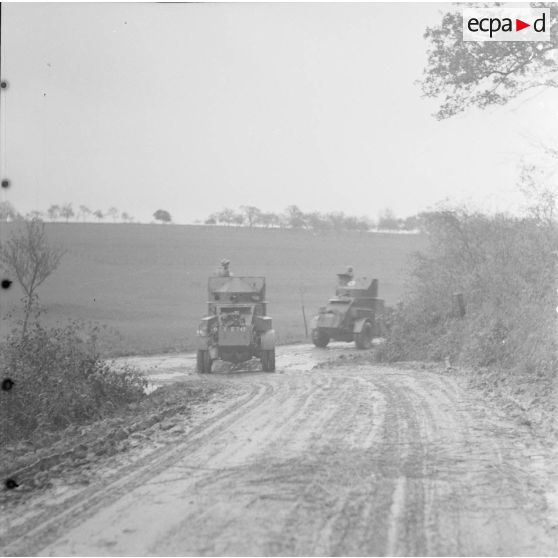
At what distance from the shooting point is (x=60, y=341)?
1170 centimetres

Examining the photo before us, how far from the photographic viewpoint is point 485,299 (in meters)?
18.4

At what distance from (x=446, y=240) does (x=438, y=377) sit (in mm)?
12976

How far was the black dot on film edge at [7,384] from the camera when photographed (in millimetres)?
9961

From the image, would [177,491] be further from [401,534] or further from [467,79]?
[467,79]

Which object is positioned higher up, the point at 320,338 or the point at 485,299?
the point at 485,299

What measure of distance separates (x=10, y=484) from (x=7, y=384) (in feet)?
13.5

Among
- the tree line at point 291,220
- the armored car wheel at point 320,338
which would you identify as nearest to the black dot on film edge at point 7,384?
the armored car wheel at point 320,338

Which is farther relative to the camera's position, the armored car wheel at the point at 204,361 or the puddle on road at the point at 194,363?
the armored car wheel at the point at 204,361

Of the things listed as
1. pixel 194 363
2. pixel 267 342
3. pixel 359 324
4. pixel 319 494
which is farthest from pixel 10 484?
pixel 359 324

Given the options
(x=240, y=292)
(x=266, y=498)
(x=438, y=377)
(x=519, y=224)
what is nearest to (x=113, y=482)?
(x=266, y=498)

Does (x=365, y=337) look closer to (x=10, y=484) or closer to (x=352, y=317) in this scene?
(x=352, y=317)

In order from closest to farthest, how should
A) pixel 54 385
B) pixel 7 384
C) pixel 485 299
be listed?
pixel 7 384 → pixel 54 385 → pixel 485 299

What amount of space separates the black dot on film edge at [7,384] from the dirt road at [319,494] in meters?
2.89

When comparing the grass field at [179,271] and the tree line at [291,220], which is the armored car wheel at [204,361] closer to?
the grass field at [179,271]
